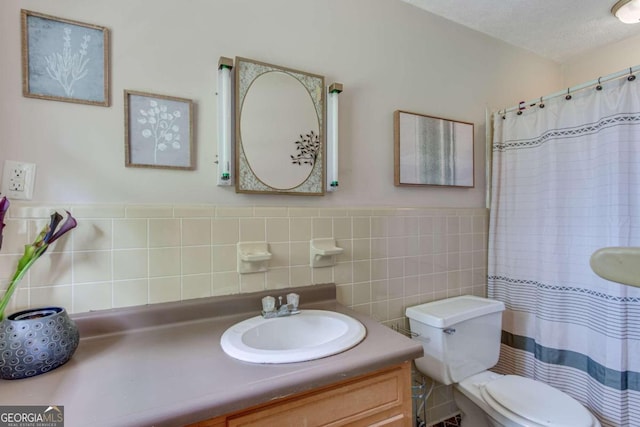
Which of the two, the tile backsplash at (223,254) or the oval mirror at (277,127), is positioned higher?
the oval mirror at (277,127)

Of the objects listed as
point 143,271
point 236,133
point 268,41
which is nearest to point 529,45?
point 268,41

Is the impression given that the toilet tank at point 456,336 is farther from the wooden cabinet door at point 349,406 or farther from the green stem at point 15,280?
the green stem at point 15,280

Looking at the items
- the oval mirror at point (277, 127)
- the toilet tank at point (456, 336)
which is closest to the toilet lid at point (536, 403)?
the toilet tank at point (456, 336)

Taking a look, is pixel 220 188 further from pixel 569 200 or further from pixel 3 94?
pixel 569 200

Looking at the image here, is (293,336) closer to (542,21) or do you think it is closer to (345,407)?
(345,407)

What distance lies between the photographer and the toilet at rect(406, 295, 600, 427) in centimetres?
115

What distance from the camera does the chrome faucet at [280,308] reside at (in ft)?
3.67

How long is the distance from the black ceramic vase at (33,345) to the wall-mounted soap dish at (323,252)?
82 centimetres

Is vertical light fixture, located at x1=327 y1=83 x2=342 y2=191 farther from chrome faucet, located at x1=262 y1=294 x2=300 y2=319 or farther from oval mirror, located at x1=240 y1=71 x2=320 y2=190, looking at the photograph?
chrome faucet, located at x1=262 y1=294 x2=300 y2=319

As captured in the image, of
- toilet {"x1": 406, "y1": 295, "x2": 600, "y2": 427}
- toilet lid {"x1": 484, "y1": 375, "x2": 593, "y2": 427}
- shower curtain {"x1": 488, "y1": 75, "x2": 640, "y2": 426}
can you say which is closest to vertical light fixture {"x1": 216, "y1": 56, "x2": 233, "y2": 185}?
toilet {"x1": 406, "y1": 295, "x2": 600, "y2": 427}

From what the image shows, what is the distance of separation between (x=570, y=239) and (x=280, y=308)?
144 cm

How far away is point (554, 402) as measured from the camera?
120 cm

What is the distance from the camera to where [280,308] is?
1.16 meters

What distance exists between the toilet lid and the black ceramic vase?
1.48 m
